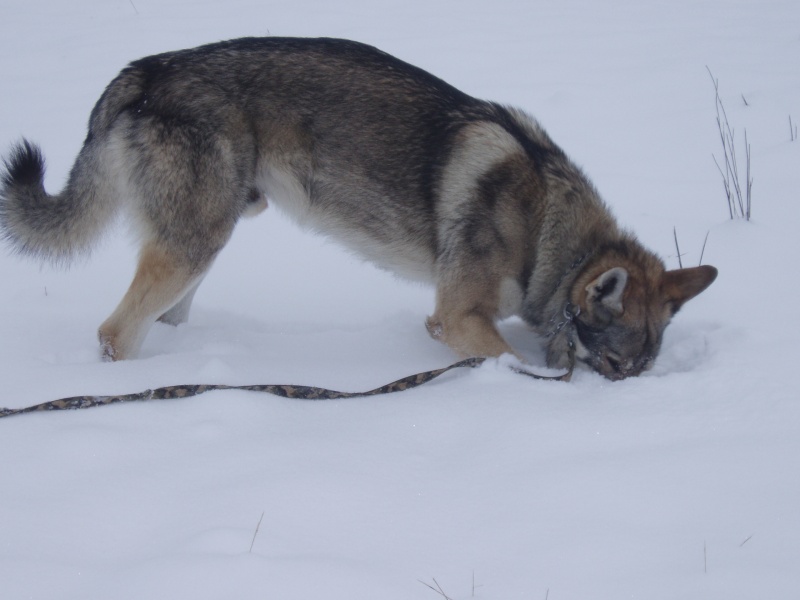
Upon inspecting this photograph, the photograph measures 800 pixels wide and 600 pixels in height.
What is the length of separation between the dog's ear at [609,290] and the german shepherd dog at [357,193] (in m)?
0.01

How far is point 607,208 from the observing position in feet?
13.0

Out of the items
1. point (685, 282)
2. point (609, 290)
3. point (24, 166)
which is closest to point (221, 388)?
point (24, 166)

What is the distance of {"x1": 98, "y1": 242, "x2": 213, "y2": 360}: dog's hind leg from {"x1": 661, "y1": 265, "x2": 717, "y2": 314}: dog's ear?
90.5 inches

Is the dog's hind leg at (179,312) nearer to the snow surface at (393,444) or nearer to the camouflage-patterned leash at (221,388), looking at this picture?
the snow surface at (393,444)

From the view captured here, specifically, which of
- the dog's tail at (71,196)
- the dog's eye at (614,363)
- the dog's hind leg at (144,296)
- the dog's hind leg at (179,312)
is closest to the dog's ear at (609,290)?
the dog's eye at (614,363)

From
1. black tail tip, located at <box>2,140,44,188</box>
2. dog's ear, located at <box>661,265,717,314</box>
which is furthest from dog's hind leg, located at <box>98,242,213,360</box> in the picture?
dog's ear, located at <box>661,265,717,314</box>

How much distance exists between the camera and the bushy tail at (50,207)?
3592 millimetres

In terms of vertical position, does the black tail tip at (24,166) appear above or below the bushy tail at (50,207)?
above

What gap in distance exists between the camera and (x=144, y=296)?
367 cm

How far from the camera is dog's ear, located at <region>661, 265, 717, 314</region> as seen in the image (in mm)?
3469

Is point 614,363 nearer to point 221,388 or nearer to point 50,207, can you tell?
point 221,388

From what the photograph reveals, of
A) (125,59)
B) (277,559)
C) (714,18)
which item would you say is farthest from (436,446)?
(714,18)

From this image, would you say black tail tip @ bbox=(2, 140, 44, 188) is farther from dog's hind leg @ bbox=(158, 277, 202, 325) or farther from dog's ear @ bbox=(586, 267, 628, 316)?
dog's ear @ bbox=(586, 267, 628, 316)

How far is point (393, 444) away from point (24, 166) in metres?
2.31
